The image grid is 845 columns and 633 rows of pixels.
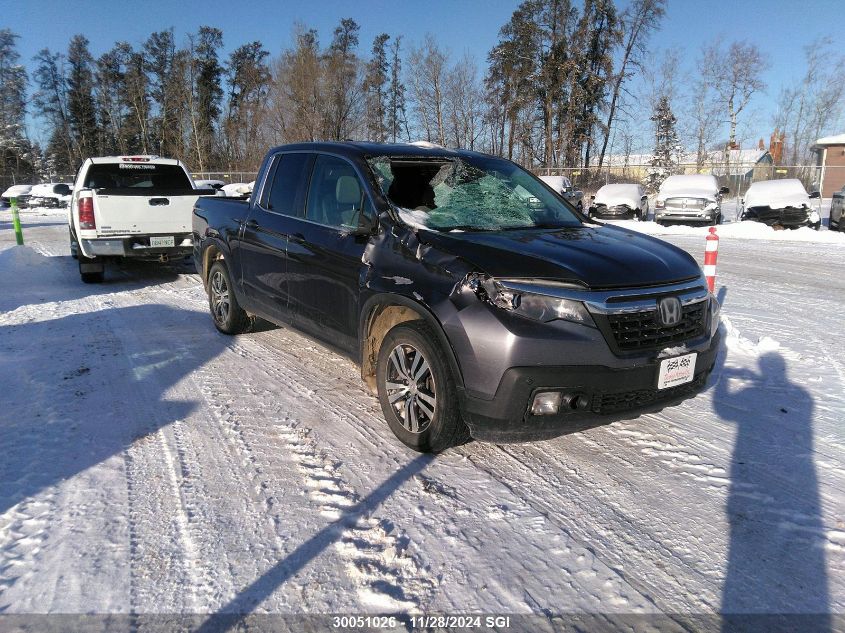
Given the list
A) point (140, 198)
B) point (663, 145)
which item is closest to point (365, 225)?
point (140, 198)

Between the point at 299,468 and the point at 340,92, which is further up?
the point at 340,92

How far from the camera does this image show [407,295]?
3500 millimetres

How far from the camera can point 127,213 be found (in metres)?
8.73

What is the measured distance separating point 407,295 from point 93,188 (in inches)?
293

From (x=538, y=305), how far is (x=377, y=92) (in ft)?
151

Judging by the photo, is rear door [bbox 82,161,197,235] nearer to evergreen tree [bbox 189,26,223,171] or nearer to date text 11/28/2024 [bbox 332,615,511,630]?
date text 11/28/2024 [bbox 332,615,511,630]

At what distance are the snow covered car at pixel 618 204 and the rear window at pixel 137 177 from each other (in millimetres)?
15468

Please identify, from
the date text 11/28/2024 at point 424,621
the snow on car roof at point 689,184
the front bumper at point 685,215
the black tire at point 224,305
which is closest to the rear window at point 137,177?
the black tire at point 224,305

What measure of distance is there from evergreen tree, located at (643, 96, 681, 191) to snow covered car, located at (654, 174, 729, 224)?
25.4 m

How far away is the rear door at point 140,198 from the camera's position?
8641 millimetres

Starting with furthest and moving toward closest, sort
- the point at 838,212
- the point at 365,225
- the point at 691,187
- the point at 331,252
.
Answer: the point at 691,187 < the point at 838,212 < the point at 331,252 < the point at 365,225

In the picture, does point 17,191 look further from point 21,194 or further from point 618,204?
point 618,204

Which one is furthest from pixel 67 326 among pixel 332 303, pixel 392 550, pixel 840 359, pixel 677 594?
pixel 840 359

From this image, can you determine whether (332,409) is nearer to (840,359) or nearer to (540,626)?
(540,626)
